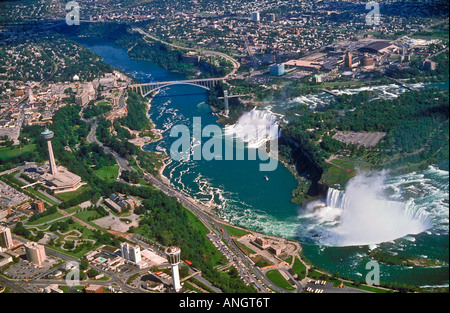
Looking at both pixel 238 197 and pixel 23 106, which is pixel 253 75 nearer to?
pixel 23 106

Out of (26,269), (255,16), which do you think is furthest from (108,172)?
(255,16)

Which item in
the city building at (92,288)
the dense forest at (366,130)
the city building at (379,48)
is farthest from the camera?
the city building at (379,48)

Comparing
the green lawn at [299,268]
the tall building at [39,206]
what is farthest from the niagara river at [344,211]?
the tall building at [39,206]

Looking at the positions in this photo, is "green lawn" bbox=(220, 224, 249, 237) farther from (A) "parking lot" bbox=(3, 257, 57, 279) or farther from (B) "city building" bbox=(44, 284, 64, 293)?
(B) "city building" bbox=(44, 284, 64, 293)

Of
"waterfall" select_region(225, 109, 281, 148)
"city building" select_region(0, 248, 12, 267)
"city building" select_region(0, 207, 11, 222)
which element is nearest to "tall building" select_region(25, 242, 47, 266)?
"city building" select_region(0, 248, 12, 267)

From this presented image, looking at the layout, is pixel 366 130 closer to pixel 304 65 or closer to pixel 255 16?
pixel 304 65

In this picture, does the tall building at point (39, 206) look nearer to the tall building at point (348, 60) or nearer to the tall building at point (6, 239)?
the tall building at point (6, 239)

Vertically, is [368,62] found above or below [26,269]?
above
